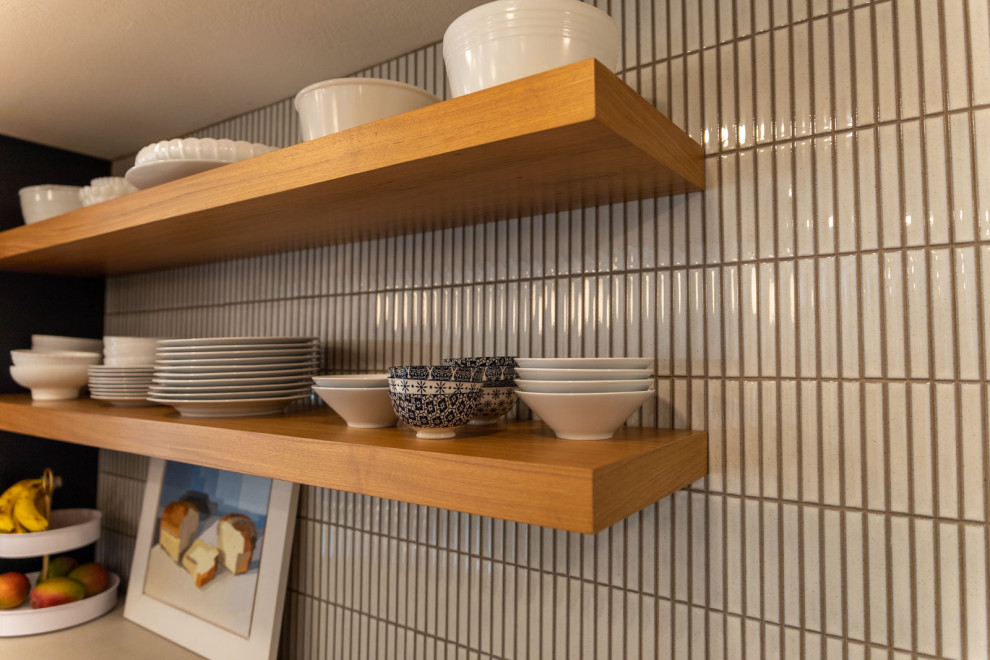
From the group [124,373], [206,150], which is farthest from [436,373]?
[124,373]

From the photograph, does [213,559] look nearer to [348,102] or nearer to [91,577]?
[91,577]

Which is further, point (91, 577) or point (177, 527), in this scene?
point (91, 577)

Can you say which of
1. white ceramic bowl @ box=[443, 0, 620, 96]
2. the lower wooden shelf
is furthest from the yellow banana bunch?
white ceramic bowl @ box=[443, 0, 620, 96]

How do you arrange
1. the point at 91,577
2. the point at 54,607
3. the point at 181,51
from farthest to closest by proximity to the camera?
the point at 91,577 → the point at 54,607 → the point at 181,51

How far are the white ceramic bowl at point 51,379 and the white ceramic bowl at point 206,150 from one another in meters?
0.68

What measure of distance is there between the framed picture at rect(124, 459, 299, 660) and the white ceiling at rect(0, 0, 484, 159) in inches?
35.6

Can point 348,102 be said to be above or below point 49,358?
above

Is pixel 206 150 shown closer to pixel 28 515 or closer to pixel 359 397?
pixel 359 397

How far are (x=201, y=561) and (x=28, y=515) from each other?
20.1 inches

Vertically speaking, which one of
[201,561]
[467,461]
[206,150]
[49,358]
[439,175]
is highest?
[206,150]

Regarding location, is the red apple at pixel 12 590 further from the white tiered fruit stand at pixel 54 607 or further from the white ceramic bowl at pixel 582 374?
the white ceramic bowl at pixel 582 374

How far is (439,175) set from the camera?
83 centimetres

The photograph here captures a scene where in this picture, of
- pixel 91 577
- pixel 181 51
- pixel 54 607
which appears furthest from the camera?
pixel 91 577

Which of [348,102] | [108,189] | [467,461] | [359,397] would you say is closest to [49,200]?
[108,189]
